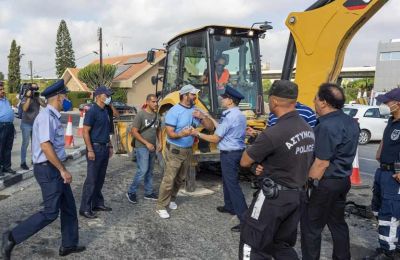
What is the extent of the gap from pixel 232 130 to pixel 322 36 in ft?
5.91

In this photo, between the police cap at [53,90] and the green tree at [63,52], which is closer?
the police cap at [53,90]

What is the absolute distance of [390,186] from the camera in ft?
14.3

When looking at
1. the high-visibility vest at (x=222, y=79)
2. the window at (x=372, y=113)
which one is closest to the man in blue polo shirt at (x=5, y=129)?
the high-visibility vest at (x=222, y=79)

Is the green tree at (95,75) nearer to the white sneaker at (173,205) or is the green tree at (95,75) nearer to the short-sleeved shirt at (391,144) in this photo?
the white sneaker at (173,205)

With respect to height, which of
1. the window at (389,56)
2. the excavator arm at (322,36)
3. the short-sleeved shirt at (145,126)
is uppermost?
the window at (389,56)

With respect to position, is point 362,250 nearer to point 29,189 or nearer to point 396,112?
point 396,112

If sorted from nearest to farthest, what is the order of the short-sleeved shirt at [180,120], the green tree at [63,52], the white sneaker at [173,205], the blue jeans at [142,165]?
the short-sleeved shirt at [180,120] < the white sneaker at [173,205] < the blue jeans at [142,165] < the green tree at [63,52]

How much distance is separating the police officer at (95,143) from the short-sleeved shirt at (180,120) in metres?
0.87

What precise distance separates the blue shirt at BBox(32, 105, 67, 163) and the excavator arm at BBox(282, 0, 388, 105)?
336 cm

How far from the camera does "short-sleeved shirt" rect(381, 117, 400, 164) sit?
4348 millimetres

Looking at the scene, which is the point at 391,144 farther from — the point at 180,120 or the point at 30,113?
the point at 30,113

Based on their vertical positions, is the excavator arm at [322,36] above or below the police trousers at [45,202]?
above

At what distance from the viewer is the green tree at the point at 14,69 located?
211ft

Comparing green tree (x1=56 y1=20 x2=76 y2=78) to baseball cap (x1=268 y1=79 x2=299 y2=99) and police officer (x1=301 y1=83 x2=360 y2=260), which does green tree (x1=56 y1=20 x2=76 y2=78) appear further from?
baseball cap (x1=268 y1=79 x2=299 y2=99)
